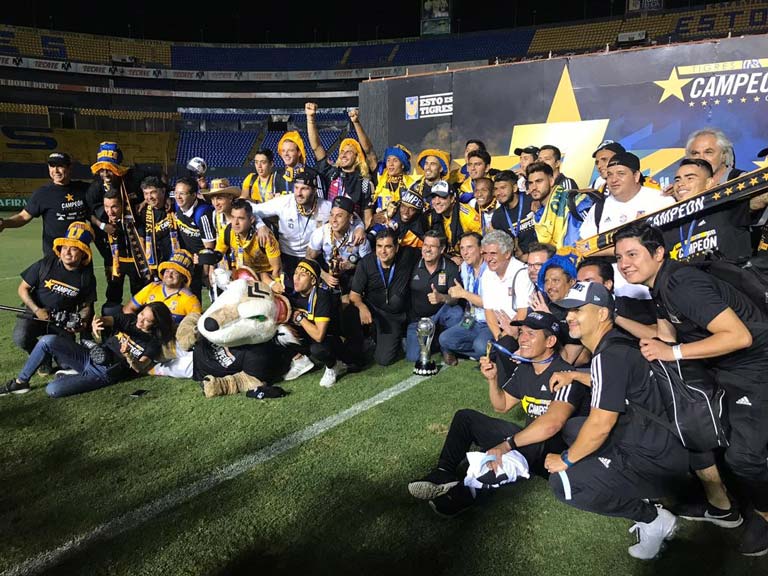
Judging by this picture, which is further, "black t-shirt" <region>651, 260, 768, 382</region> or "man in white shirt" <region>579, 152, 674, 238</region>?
"man in white shirt" <region>579, 152, 674, 238</region>

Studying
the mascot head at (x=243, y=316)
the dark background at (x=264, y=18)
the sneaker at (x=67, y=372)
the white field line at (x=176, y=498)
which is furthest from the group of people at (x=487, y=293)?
the dark background at (x=264, y=18)

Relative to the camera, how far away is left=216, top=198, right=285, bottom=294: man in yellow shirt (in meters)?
5.97

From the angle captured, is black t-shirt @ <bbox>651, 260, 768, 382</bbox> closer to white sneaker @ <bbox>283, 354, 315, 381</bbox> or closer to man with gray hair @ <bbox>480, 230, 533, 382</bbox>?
man with gray hair @ <bbox>480, 230, 533, 382</bbox>

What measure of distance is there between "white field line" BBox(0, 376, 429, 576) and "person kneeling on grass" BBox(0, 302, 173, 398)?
6.91 ft

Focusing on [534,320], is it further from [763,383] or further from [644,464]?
[763,383]

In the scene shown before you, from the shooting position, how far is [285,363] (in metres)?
5.43

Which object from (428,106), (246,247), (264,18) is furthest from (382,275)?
(264,18)

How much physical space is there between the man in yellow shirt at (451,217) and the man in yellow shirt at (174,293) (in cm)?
322

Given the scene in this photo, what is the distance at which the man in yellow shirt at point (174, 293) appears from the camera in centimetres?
542

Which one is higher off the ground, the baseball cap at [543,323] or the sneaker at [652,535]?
the baseball cap at [543,323]

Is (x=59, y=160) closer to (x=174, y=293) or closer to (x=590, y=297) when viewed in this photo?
(x=174, y=293)

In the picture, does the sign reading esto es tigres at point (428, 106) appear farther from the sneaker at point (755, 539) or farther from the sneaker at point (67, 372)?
the sneaker at point (755, 539)

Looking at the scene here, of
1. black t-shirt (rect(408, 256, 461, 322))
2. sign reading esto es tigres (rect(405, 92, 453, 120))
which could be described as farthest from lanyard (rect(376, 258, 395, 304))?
sign reading esto es tigres (rect(405, 92, 453, 120))

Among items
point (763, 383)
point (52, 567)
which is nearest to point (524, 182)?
point (763, 383)
